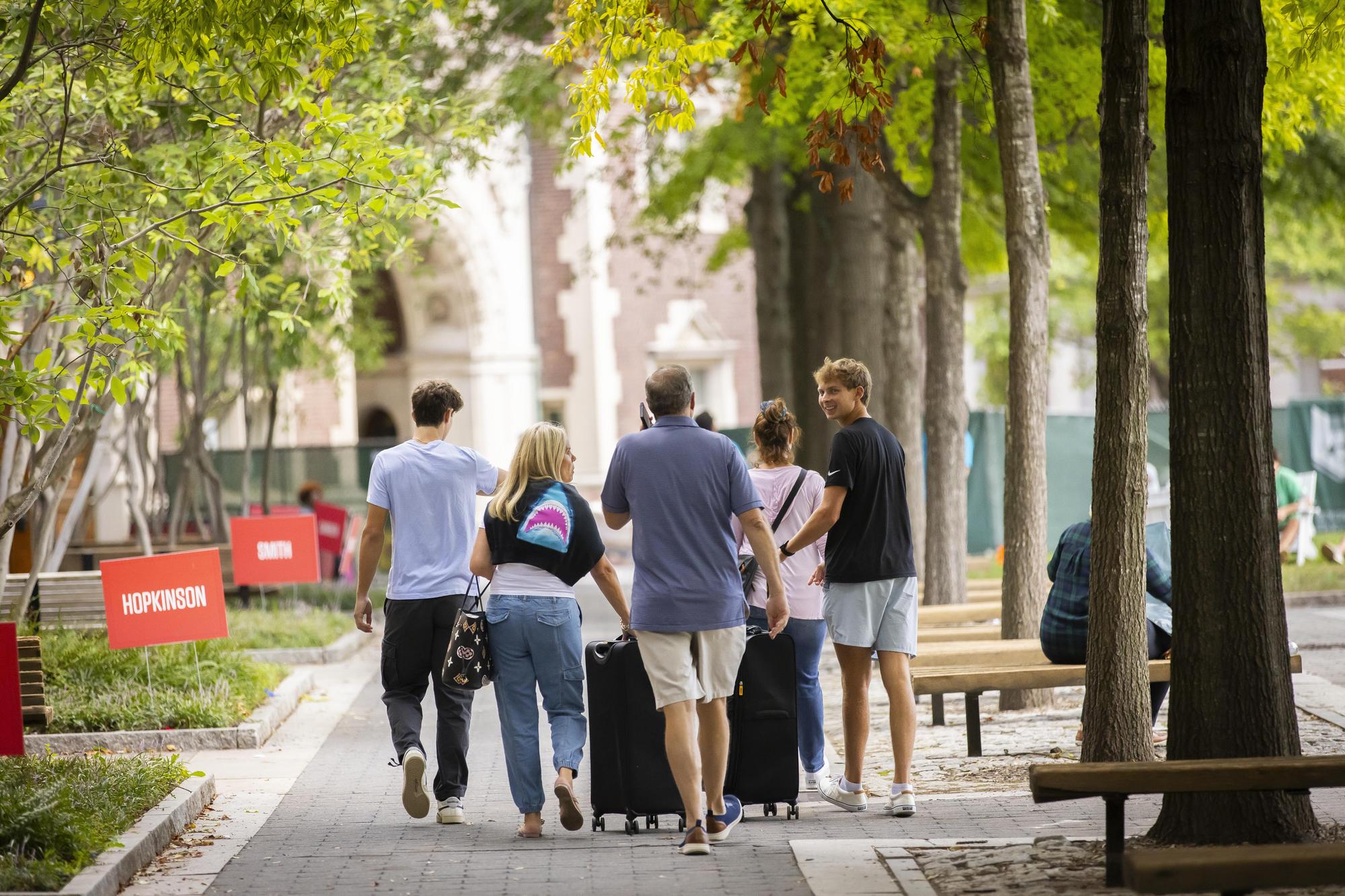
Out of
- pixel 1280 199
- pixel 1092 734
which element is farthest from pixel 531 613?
pixel 1280 199

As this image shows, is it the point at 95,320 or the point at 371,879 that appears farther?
the point at 95,320

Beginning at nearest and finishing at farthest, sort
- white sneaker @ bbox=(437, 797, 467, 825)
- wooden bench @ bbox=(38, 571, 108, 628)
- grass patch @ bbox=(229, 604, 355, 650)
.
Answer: white sneaker @ bbox=(437, 797, 467, 825) < wooden bench @ bbox=(38, 571, 108, 628) < grass patch @ bbox=(229, 604, 355, 650)

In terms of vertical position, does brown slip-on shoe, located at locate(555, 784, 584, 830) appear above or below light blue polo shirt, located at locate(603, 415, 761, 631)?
below

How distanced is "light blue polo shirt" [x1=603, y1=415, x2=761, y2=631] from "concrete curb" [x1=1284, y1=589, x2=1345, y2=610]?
12.6 metres

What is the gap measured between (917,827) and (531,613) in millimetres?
1906

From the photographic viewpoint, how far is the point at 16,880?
5.81 metres

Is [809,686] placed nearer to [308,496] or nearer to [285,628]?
[285,628]

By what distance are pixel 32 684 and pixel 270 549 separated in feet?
22.9

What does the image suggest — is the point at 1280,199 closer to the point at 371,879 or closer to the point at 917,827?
the point at 917,827

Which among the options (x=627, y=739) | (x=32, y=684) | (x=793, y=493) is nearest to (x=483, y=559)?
(x=627, y=739)

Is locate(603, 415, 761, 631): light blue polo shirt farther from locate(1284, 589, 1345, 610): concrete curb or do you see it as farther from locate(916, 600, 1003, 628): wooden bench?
locate(1284, 589, 1345, 610): concrete curb

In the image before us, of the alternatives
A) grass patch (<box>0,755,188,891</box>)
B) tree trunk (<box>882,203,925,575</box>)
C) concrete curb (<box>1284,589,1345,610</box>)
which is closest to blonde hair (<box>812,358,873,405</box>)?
A: grass patch (<box>0,755,188,891</box>)

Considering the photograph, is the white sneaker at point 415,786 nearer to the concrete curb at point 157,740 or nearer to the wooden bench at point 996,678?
the wooden bench at point 996,678

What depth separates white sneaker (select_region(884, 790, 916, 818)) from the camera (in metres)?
7.37
